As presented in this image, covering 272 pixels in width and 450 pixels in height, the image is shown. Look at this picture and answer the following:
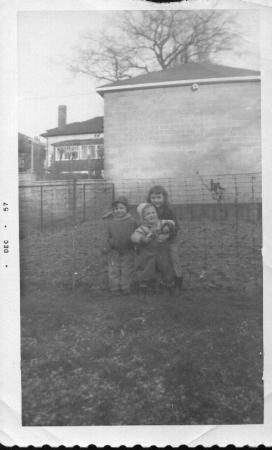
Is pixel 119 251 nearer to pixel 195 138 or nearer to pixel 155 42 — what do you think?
pixel 195 138

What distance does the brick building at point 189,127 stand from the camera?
212 centimetres

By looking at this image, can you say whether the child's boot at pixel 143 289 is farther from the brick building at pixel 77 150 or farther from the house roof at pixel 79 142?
the house roof at pixel 79 142

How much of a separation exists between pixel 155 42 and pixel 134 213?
1.13 m

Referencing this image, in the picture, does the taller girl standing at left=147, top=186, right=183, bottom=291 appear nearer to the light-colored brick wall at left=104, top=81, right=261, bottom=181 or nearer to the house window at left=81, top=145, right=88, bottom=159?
the light-colored brick wall at left=104, top=81, right=261, bottom=181

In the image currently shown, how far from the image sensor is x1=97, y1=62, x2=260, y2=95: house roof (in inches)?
84.4

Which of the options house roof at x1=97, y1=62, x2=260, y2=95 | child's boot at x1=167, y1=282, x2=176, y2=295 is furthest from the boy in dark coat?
house roof at x1=97, y1=62, x2=260, y2=95

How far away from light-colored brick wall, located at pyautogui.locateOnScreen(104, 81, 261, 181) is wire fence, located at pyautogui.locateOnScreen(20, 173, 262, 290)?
7 cm

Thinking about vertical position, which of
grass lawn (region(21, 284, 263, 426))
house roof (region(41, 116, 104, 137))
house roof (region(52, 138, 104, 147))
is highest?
house roof (region(41, 116, 104, 137))

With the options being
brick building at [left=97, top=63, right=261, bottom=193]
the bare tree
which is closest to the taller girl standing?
brick building at [left=97, top=63, right=261, bottom=193]

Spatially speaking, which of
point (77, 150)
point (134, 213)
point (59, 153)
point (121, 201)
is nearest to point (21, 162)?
point (59, 153)

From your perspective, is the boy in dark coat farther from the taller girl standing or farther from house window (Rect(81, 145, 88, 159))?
house window (Rect(81, 145, 88, 159))

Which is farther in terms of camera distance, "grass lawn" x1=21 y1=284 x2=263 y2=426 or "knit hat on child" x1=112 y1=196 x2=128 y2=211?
"knit hat on child" x1=112 y1=196 x2=128 y2=211

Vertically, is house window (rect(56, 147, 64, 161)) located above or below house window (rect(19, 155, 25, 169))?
above

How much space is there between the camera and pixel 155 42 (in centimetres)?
213
